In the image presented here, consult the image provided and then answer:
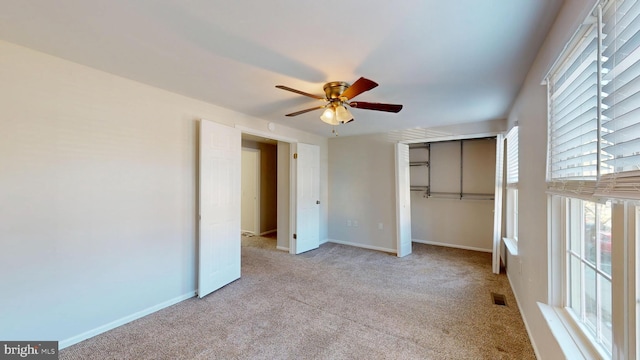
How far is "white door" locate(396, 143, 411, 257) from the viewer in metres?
4.36

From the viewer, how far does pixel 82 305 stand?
212 centimetres

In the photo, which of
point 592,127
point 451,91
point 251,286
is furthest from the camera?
point 251,286

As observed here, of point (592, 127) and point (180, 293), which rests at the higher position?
point (592, 127)

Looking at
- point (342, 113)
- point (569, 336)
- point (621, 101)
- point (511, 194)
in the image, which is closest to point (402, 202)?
point (511, 194)

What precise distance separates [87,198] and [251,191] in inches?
163

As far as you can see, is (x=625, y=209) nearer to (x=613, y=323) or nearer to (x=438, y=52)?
(x=613, y=323)

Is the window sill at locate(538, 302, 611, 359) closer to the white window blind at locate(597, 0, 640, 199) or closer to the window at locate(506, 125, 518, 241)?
the white window blind at locate(597, 0, 640, 199)

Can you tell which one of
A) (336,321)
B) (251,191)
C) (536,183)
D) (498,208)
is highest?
(536,183)

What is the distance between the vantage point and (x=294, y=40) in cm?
169

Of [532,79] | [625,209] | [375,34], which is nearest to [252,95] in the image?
[375,34]

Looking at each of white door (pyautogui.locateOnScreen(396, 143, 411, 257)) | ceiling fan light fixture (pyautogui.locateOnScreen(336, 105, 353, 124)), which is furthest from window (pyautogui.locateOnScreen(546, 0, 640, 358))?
white door (pyautogui.locateOnScreen(396, 143, 411, 257))

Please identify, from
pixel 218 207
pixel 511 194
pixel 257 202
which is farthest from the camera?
pixel 257 202

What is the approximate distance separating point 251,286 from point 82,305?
1.58 metres

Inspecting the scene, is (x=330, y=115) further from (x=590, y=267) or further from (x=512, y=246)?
(x=512, y=246)
